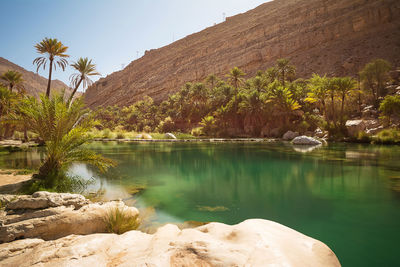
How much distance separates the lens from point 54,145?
7195 mm

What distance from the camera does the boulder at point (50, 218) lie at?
135 inches

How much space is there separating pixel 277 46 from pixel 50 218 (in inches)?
2695

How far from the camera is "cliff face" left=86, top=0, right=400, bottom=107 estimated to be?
48844 millimetres

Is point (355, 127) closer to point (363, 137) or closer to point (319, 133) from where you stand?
point (363, 137)

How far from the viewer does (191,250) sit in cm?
242

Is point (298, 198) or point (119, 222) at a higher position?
point (119, 222)

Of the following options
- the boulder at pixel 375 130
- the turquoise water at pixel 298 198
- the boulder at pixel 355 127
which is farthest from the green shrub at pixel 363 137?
the turquoise water at pixel 298 198

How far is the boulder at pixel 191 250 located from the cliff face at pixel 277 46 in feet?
174

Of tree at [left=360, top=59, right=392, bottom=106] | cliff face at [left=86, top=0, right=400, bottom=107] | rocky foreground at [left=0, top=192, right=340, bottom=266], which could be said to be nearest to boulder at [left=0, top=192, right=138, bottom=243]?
rocky foreground at [left=0, top=192, right=340, bottom=266]

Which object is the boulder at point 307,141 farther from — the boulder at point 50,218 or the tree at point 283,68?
the boulder at point 50,218

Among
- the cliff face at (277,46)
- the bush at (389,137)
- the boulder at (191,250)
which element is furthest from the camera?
the cliff face at (277,46)

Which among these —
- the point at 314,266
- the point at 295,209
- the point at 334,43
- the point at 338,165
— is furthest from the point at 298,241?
the point at 334,43

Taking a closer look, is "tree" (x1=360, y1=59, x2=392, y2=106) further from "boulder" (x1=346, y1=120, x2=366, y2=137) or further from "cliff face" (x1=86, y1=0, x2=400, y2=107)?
"cliff face" (x1=86, y1=0, x2=400, y2=107)

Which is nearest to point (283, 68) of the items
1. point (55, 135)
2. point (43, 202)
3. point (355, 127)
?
point (355, 127)
